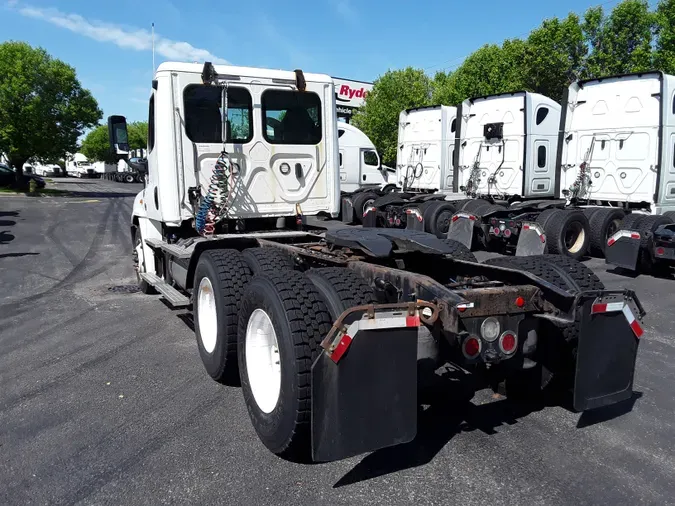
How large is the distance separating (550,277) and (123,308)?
220 inches

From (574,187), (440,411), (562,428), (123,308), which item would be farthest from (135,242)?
(574,187)

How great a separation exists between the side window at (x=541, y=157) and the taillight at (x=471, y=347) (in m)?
11.1

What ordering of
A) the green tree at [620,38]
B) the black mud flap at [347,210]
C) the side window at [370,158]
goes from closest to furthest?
the black mud flap at [347,210]
the side window at [370,158]
the green tree at [620,38]

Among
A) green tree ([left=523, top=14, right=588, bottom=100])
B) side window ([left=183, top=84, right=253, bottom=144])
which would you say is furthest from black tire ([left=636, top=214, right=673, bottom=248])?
green tree ([left=523, top=14, right=588, bottom=100])

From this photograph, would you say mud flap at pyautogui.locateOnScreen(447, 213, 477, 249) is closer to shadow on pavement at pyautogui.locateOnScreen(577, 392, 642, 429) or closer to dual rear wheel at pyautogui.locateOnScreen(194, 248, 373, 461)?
shadow on pavement at pyautogui.locateOnScreen(577, 392, 642, 429)

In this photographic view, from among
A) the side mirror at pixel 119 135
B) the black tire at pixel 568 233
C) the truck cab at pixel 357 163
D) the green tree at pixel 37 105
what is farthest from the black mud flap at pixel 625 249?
the green tree at pixel 37 105

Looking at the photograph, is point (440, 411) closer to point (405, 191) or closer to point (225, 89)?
point (225, 89)

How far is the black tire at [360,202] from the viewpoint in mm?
18042

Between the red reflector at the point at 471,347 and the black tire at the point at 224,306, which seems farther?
the black tire at the point at 224,306

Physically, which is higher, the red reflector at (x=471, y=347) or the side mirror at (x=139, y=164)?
the side mirror at (x=139, y=164)

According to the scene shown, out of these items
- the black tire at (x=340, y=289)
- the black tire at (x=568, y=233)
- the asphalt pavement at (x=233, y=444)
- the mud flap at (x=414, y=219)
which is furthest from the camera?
the mud flap at (x=414, y=219)

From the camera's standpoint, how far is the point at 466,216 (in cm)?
1202

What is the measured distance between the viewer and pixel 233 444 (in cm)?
374

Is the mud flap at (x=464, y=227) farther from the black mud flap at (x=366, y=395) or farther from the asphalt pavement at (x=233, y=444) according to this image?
the black mud flap at (x=366, y=395)
